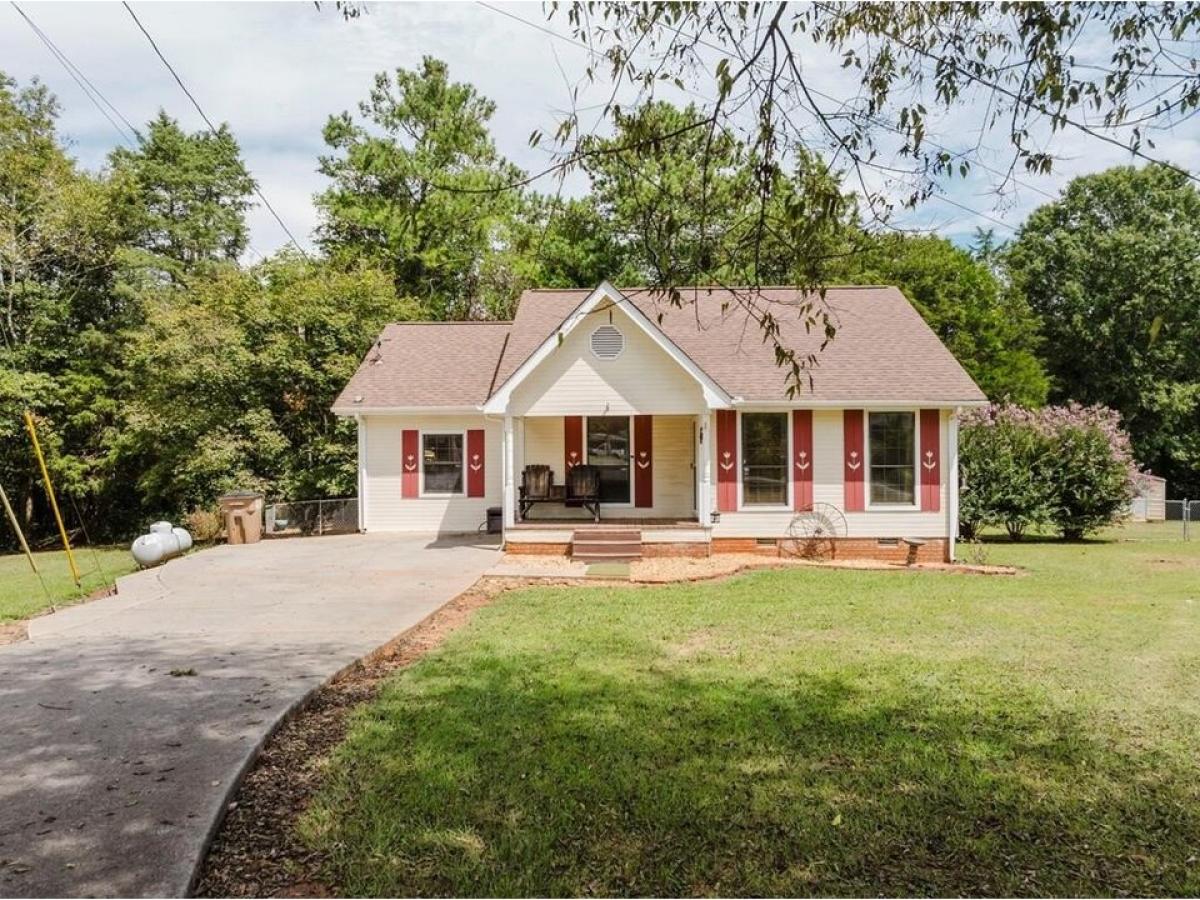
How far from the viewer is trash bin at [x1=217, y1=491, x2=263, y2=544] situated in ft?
51.0

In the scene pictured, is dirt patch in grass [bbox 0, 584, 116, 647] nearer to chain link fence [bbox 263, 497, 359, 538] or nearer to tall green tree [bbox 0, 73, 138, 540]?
chain link fence [bbox 263, 497, 359, 538]

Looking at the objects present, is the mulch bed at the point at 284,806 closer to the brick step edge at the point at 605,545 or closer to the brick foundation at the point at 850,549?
the brick step edge at the point at 605,545

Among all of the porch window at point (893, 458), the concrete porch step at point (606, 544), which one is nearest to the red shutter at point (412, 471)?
the concrete porch step at point (606, 544)

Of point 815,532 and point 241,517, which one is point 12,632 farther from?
point 815,532

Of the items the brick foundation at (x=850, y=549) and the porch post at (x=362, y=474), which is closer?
the brick foundation at (x=850, y=549)

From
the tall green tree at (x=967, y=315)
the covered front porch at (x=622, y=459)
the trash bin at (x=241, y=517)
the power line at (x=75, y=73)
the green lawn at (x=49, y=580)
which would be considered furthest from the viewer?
the tall green tree at (x=967, y=315)

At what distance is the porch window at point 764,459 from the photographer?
14312 millimetres

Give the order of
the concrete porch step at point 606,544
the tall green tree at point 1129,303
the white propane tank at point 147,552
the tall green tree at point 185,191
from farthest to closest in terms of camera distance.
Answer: the tall green tree at point 1129,303, the tall green tree at point 185,191, the concrete porch step at point 606,544, the white propane tank at point 147,552

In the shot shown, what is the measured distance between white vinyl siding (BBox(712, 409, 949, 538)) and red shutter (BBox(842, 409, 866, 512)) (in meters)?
0.10

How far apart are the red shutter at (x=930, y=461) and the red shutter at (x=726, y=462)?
11.8ft

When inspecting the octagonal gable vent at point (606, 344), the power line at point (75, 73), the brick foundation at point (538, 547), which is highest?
the power line at point (75, 73)

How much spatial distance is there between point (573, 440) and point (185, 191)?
81.2ft

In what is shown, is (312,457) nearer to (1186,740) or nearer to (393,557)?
(393,557)

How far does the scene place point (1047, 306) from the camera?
125ft
